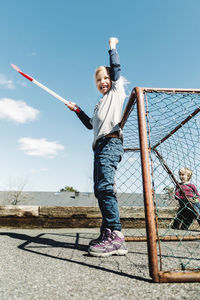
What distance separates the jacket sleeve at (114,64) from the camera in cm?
195

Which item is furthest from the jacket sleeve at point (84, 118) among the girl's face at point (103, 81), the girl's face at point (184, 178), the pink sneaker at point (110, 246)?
the girl's face at point (184, 178)

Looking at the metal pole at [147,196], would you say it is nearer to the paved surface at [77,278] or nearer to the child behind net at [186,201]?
the paved surface at [77,278]

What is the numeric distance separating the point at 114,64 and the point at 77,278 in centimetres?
166

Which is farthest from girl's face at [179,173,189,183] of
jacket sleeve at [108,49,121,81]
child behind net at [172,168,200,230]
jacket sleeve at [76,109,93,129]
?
jacket sleeve at [108,49,121,81]

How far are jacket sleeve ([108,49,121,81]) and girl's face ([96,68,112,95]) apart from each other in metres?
0.13

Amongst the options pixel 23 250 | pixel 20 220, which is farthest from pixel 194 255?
pixel 20 220

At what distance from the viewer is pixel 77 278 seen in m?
1.19

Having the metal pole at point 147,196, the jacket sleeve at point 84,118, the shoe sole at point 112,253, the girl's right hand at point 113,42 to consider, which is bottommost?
the shoe sole at point 112,253

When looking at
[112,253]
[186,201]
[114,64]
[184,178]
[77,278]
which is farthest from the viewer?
[184,178]

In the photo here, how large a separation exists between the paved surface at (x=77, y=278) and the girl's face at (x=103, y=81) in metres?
1.49

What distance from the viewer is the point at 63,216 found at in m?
3.34

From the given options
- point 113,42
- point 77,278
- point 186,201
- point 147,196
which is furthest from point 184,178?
point 77,278

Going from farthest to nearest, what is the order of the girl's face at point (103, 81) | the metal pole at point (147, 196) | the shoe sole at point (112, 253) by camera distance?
1. the girl's face at point (103, 81)
2. the shoe sole at point (112, 253)
3. the metal pole at point (147, 196)

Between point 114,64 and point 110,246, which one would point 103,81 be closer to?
point 114,64
